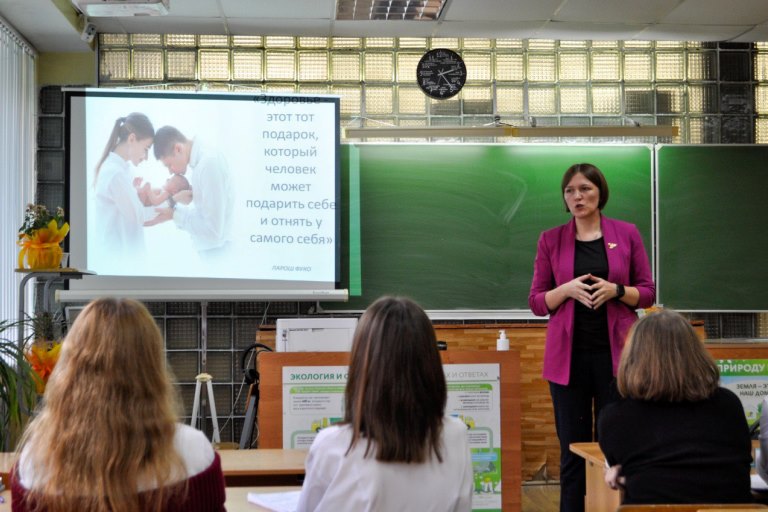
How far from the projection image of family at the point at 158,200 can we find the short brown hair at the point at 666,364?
11.6 feet

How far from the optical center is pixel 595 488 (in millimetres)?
3229

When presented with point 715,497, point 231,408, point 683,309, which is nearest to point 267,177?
point 231,408

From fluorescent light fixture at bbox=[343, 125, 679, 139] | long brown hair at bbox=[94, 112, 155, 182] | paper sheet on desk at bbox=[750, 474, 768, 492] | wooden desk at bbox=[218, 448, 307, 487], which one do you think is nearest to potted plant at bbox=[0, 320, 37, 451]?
wooden desk at bbox=[218, 448, 307, 487]

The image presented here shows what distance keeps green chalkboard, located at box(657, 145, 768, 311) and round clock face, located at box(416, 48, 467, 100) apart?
4.68 feet

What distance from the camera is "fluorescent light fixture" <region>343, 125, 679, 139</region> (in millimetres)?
5535

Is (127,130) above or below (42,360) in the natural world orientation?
above

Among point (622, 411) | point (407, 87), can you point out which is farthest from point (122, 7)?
point (622, 411)

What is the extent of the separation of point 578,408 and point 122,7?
9.43 ft

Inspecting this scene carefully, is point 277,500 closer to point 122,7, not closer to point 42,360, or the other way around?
point 42,360

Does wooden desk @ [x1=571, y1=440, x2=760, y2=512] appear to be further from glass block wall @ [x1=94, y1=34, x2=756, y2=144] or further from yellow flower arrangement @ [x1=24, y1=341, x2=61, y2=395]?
glass block wall @ [x1=94, y1=34, x2=756, y2=144]

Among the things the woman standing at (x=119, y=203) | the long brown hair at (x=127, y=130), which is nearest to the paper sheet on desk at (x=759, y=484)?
the woman standing at (x=119, y=203)

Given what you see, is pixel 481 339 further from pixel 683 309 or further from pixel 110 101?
pixel 110 101

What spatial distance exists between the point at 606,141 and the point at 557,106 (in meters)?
0.45

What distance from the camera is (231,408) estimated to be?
5.83 metres
